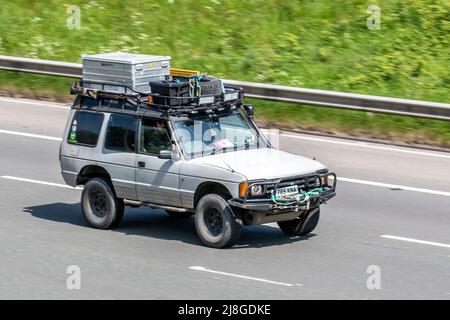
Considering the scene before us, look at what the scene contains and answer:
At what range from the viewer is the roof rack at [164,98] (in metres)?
14.1

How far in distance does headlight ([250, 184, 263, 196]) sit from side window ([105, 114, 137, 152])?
208 cm

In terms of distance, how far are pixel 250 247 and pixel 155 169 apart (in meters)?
1.69

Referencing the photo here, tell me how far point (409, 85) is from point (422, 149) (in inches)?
111

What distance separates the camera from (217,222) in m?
13.6

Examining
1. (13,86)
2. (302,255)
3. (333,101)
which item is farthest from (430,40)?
(302,255)

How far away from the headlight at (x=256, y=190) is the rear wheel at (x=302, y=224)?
3.67 feet

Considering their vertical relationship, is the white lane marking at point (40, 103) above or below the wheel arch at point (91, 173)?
above

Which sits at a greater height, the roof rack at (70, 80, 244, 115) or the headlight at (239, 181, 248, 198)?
the roof rack at (70, 80, 244, 115)

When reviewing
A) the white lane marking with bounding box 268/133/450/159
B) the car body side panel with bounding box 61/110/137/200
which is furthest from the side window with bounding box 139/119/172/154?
the white lane marking with bounding box 268/133/450/159

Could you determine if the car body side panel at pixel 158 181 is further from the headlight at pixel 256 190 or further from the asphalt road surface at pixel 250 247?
the headlight at pixel 256 190

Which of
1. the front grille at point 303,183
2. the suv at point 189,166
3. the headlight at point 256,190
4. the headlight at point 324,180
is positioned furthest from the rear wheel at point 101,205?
the headlight at point 324,180

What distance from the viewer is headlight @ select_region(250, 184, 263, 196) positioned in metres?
13.2

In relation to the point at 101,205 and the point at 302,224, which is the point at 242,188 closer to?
the point at 302,224

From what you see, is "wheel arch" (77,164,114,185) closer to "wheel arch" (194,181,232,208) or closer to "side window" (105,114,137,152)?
"side window" (105,114,137,152)
